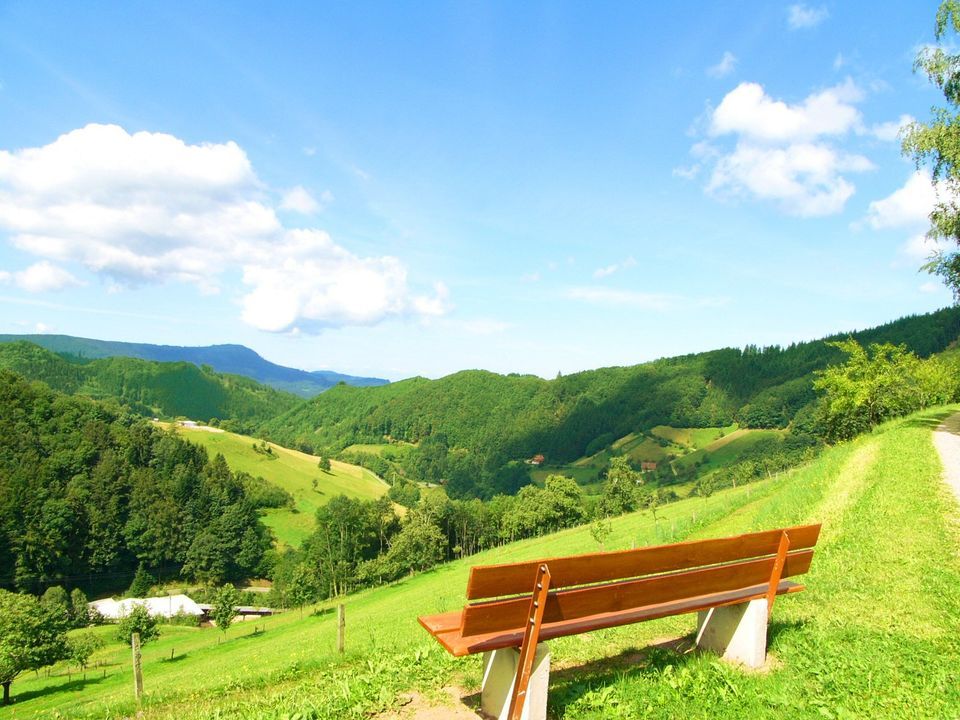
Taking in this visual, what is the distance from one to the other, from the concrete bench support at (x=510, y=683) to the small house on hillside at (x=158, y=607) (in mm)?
89488

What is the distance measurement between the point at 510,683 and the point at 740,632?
10.4 feet

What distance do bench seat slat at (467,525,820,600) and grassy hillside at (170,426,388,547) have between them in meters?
125

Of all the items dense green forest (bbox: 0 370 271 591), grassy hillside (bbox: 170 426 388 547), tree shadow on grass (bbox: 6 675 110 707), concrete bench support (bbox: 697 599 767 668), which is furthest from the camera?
grassy hillside (bbox: 170 426 388 547)

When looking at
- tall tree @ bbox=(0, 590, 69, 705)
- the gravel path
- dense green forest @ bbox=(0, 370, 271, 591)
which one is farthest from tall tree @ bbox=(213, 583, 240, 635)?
the gravel path

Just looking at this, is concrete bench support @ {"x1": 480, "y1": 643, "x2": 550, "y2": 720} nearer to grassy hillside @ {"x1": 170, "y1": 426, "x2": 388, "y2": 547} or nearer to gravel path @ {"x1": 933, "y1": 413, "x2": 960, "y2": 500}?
gravel path @ {"x1": 933, "y1": 413, "x2": 960, "y2": 500}

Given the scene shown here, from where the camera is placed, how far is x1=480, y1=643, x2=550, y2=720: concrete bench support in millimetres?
5262

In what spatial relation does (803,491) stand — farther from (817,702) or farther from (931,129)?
(817,702)

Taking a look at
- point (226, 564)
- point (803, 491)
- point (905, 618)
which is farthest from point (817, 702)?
point (226, 564)

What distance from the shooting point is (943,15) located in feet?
57.0

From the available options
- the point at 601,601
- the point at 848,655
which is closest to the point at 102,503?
the point at 601,601

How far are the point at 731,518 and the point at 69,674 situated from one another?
54.8 meters

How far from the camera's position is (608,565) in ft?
17.8

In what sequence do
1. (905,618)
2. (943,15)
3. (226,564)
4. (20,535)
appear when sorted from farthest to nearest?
(226,564) → (20,535) → (943,15) → (905,618)

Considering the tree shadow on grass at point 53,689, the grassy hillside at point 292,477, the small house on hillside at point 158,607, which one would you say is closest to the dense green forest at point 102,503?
the grassy hillside at point 292,477
